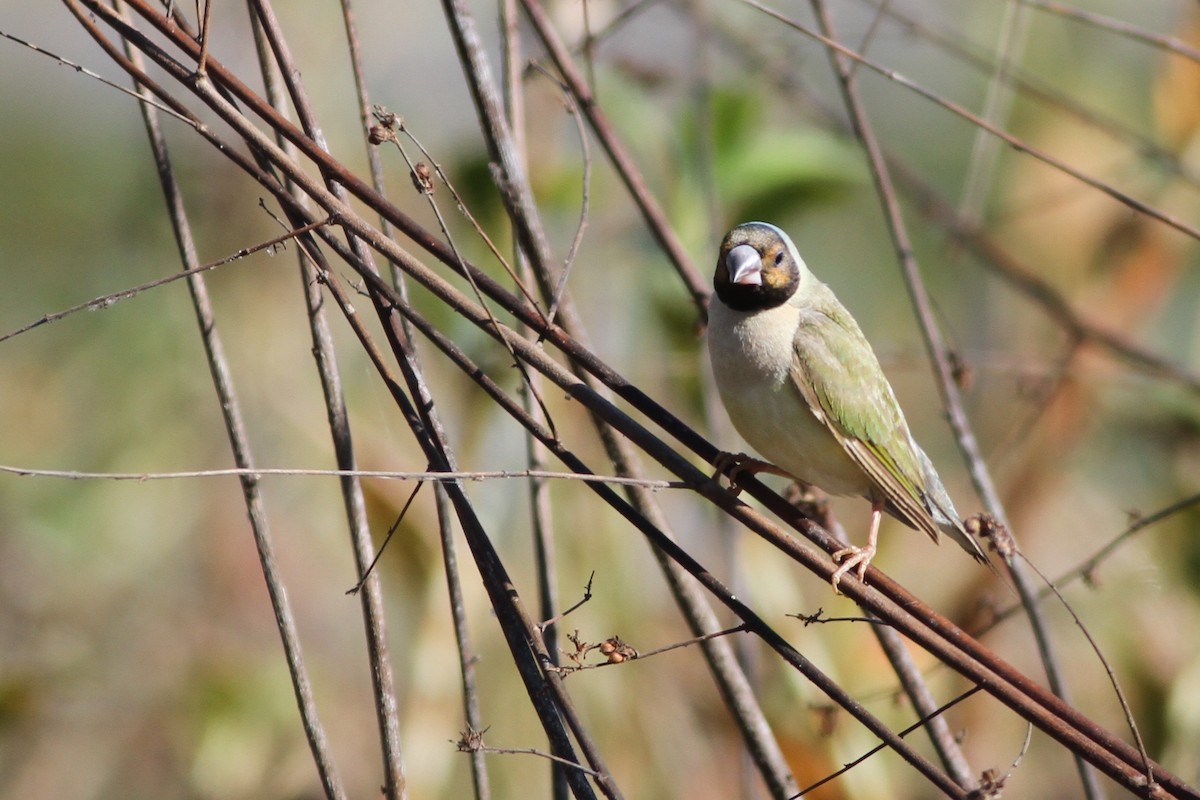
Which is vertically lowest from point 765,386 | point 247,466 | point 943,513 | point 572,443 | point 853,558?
point 853,558

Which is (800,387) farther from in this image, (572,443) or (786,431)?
(572,443)

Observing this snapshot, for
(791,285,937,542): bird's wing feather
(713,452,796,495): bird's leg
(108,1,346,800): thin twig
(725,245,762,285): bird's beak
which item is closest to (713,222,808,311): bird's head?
(725,245,762,285): bird's beak

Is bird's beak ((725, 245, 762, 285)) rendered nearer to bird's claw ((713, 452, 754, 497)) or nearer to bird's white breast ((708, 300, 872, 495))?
bird's white breast ((708, 300, 872, 495))

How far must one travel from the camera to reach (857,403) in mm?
3076

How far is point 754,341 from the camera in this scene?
2945 mm

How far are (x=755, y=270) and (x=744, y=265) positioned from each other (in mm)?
35

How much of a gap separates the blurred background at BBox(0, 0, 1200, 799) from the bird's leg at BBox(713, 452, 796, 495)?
74 centimetres

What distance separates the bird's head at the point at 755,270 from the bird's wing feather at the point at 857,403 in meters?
0.11

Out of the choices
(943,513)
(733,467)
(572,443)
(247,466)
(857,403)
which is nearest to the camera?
(247,466)

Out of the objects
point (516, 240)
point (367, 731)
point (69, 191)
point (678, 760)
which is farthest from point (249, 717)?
point (69, 191)

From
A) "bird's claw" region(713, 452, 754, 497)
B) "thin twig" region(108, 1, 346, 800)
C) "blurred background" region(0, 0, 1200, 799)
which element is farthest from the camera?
"blurred background" region(0, 0, 1200, 799)

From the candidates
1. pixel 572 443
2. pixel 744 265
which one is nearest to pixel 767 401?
pixel 744 265

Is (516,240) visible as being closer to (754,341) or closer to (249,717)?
(754,341)

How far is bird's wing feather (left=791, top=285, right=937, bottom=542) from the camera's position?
118 inches
